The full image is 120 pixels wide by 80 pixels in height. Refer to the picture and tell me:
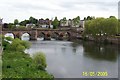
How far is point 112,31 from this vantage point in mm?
61750

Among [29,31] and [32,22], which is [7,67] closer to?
[29,31]

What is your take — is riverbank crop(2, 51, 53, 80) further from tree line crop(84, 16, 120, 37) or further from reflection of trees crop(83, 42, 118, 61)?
tree line crop(84, 16, 120, 37)

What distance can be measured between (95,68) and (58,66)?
147 inches

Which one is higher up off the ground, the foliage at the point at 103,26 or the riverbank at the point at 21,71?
the foliage at the point at 103,26

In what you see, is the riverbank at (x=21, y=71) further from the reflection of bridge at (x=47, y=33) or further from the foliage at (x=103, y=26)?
the reflection of bridge at (x=47, y=33)

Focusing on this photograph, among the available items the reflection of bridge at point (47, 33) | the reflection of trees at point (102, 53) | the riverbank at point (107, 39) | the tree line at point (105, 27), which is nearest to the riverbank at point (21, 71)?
the reflection of trees at point (102, 53)

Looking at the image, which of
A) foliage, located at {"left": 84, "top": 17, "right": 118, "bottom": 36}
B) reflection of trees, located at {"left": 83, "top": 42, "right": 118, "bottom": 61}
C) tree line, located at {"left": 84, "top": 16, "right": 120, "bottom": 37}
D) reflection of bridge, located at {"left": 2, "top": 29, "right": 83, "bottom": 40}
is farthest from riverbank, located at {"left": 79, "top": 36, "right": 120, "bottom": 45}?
reflection of bridge, located at {"left": 2, "top": 29, "right": 83, "bottom": 40}

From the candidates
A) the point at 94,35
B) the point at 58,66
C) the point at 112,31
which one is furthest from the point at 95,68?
the point at 94,35

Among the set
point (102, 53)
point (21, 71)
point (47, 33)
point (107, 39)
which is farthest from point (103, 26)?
point (21, 71)

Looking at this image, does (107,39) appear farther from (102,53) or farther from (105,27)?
(102,53)

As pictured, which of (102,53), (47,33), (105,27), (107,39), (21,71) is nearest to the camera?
(21,71)

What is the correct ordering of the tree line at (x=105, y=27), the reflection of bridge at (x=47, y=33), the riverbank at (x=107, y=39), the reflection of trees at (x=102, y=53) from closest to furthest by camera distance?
the reflection of trees at (x=102, y=53), the tree line at (x=105, y=27), the riverbank at (x=107, y=39), the reflection of bridge at (x=47, y=33)

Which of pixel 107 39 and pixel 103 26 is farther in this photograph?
pixel 107 39

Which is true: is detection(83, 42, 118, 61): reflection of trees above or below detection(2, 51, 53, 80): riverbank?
below
